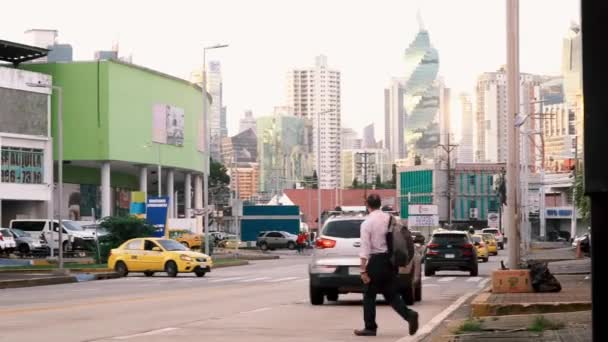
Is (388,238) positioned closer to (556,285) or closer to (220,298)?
(556,285)

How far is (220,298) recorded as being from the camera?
26.3m

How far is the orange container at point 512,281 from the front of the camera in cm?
2378

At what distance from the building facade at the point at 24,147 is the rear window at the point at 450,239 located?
2344 inches

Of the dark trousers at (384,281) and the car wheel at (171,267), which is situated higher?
the dark trousers at (384,281)

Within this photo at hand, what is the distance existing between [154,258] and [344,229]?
2222 cm

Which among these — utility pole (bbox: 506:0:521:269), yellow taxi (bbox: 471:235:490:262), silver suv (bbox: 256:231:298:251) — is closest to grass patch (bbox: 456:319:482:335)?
utility pole (bbox: 506:0:521:269)

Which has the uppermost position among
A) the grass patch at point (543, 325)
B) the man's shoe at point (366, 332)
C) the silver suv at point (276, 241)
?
the grass patch at point (543, 325)

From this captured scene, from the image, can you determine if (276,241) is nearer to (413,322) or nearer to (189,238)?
(189,238)

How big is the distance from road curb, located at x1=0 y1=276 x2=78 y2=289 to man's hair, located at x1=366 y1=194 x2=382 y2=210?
2205 centimetres

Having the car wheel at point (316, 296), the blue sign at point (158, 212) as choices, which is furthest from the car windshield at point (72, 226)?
the car wheel at point (316, 296)

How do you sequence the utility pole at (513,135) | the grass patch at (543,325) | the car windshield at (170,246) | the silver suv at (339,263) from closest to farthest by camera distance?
the grass patch at (543,325), the silver suv at (339,263), the utility pole at (513,135), the car windshield at (170,246)

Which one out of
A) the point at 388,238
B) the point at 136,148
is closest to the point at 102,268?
the point at 388,238

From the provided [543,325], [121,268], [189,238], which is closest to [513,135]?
[543,325]

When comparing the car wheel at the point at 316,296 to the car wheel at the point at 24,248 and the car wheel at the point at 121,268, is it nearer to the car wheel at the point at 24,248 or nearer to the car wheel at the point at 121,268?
the car wheel at the point at 121,268
